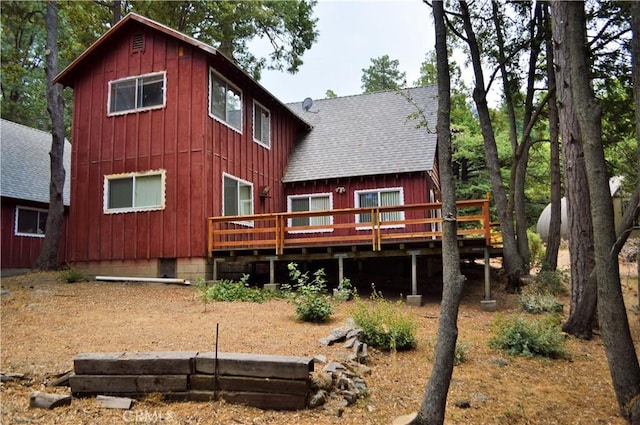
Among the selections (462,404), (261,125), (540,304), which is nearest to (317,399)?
(462,404)

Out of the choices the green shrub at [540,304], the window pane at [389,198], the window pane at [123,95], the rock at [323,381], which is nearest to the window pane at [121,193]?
the window pane at [123,95]

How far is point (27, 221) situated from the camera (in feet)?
53.9

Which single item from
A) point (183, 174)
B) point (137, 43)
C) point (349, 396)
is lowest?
point (349, 396)

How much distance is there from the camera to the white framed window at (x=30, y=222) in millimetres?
16062

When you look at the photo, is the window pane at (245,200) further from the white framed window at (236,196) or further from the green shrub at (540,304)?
the green shrub at (540,304)

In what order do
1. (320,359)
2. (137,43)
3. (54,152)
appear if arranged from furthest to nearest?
1. (54,152)
2. (137,43)
3. (320,359)

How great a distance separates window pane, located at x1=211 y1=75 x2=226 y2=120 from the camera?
39.7 ft

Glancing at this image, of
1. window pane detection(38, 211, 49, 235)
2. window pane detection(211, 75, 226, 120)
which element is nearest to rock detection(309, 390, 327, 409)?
window pane detection(211, 75, 226, 120)

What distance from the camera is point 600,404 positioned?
488 centimetres

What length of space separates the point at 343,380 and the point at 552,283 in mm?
8794

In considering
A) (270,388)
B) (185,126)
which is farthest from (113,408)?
(185,126)

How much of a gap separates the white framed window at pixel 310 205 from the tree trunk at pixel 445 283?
10.7m

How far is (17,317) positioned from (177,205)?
179 inches

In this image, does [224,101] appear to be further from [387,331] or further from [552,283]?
[552,283]
